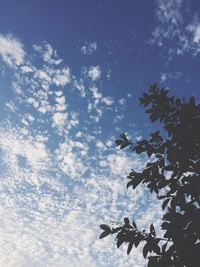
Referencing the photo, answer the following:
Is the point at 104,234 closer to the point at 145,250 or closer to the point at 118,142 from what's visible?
the point at 145,250

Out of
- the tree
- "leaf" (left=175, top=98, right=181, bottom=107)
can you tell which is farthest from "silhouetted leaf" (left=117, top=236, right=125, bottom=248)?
"leaf" (left=175, top=98, right=181, bottom=107)

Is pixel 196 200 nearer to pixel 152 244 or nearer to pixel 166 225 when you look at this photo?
pixel 166 225

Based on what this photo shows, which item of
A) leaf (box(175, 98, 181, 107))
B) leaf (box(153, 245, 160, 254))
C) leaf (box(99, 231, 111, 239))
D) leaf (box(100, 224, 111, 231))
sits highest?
leaf (box(175, 98, 181, 107))

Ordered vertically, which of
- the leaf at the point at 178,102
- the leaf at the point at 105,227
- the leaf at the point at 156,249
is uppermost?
the leaf at the point at 178,102

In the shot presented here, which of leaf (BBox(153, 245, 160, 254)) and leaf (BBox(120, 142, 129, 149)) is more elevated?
leaf (BBox(120, 142, 129, 149))

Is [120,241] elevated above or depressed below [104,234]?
below

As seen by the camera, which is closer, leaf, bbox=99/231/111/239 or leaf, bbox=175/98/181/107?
leaf, bbox=99/231/111/239

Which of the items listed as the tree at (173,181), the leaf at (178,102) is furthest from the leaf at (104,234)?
the leaf at (178,102)

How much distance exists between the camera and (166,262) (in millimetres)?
3879

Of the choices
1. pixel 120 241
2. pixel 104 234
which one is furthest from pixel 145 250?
pixel 104 234

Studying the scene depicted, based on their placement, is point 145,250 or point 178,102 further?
point 178,102

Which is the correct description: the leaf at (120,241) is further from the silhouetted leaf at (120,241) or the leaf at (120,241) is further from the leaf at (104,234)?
the leaf at (104,234)

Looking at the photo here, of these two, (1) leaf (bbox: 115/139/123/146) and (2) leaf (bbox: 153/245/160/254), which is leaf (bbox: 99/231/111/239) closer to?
(2) leaf (bbox: 153/245/160/254)

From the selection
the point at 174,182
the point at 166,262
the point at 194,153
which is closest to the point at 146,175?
the point at 174,182
